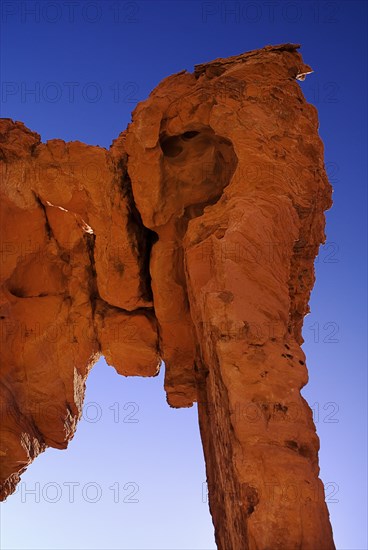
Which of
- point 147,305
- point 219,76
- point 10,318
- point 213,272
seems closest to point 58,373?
point 10,318

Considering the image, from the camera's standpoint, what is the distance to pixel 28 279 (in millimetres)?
11422

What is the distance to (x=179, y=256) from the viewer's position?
416 inches

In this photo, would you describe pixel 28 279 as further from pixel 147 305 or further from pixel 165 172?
pixel 165 172

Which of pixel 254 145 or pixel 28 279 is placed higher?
pixel 254 145

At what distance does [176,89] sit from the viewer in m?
10.5

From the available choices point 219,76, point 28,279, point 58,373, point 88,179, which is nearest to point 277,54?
point 219,76

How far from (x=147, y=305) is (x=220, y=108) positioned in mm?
4081

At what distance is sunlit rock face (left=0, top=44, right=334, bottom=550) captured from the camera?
7.30m

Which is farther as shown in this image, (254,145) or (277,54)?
(277,54)

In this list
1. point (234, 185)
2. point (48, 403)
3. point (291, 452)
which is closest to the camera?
point (291, 452)

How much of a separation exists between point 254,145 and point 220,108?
1.05m

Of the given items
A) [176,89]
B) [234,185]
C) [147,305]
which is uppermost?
[176,89]

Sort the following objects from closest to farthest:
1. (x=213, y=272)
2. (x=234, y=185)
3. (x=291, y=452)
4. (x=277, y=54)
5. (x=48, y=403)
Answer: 1. (x=291, y=452)
2. (x=213, y=272)
3. (x=234, y=185)
4. (x=277, y=54)
5. (x=48, y=403)

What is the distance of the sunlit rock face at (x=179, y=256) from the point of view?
730cm
